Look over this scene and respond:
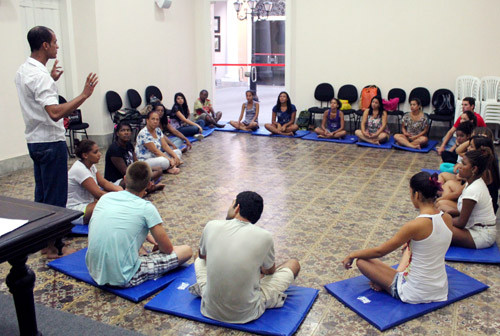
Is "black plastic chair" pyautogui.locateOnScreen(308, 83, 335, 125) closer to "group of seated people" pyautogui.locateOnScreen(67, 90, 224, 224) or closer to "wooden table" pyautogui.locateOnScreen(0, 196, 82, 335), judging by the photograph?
"group of seated people" pyautogui.locateOnScreen(67, 90, 224, 224)

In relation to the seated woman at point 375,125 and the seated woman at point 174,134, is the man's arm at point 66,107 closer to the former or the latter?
the seated woman at point 174,134

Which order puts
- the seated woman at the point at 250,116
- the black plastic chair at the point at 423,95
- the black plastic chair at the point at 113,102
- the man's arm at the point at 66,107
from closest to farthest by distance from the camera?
the man's arm at the point at 66,107
the black plastic chair at the point at 113,102
the black plastic chair at the point at 423,95
the seated woman at the point at 250,116

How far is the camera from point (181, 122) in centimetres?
896

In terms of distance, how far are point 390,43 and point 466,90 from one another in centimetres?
166

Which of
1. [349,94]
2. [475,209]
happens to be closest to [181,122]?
[349,94]

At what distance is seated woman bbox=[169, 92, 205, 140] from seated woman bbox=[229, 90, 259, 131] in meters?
0.94

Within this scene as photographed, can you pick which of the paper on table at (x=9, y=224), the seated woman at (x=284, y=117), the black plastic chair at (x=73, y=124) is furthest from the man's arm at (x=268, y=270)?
the seated woman at (x=284, y=117)

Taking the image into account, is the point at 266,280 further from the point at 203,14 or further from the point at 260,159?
the point at 203,14

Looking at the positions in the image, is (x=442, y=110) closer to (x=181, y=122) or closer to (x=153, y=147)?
(x=181, y=122)

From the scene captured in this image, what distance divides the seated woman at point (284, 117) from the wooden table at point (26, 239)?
273 inches

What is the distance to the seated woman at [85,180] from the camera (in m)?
4.14

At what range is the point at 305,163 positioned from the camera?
7.04 meters

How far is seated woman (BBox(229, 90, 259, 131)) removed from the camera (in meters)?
9.55

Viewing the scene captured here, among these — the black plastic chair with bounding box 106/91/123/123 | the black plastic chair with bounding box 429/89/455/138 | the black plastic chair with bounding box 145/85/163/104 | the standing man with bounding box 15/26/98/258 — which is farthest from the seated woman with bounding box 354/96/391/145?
the standing man with bounding box 15/26/98/258
